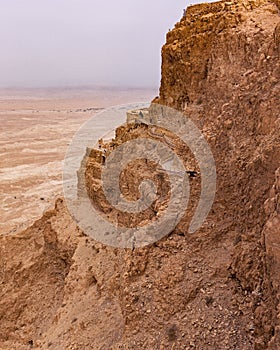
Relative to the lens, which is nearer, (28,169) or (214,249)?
(214,249)

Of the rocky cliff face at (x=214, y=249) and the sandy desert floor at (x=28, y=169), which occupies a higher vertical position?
the rocky cliff face at (x=214, y=249)

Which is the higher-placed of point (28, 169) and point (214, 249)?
point (214, 249)

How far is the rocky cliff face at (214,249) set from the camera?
4531 mm

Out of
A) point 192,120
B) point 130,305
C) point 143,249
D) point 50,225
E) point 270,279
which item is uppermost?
point 192,120

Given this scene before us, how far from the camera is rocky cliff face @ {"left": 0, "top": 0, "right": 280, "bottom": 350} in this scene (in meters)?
4.53

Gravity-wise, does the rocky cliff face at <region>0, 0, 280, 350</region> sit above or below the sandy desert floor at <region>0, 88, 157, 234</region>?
above

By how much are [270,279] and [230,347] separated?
3.66ft

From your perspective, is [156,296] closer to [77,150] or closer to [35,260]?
[35,260]

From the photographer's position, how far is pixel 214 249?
220 inches

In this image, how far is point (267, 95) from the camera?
5.30 m

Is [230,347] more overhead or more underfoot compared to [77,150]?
more overhead

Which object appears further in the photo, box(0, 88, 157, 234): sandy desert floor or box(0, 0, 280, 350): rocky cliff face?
box(0, 88, 157, 234): sandy desert floor

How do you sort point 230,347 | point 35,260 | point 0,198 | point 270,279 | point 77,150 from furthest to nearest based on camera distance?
point 77,150, point 0,198, point 35,260, point 230,347, point 270,279

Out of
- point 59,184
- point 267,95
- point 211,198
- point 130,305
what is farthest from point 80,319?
point 59,184
